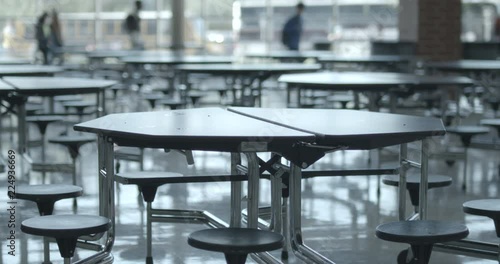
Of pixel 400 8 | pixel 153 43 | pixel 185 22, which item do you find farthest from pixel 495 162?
pixel 153 43

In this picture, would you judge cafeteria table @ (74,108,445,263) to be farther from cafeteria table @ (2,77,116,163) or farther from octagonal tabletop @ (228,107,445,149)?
cafeteria table @ (2,77,116,163)

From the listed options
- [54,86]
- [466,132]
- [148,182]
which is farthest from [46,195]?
[466,132]

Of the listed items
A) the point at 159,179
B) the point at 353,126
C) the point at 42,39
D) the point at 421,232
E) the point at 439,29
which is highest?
the point at 439,29

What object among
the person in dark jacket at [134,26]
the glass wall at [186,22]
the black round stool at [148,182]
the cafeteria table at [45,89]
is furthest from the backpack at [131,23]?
the black round stool at [148,182]

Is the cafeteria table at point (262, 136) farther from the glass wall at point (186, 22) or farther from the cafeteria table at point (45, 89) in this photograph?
the glass wall at point (186, 22)

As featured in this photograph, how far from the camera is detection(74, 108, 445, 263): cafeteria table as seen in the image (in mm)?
2969

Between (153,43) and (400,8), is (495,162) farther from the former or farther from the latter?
(153,43)

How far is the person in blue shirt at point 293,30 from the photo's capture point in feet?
46.5

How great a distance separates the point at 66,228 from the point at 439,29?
10.2 metres

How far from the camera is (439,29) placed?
494 inches

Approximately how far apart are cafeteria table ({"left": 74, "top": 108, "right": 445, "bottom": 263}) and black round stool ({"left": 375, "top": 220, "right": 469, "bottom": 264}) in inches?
10.8

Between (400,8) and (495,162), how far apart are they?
19.6 ft

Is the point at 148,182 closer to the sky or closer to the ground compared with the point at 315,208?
closer to the sky

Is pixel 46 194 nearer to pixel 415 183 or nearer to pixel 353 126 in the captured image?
pixel 353 126
